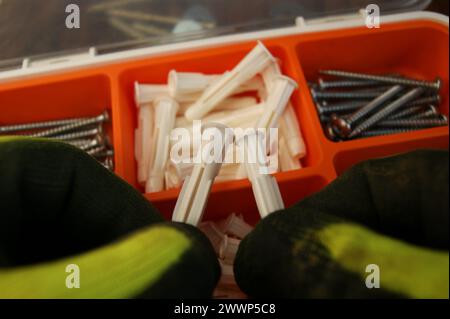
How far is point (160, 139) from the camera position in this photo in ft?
2.89

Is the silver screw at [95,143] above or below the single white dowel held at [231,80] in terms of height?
below

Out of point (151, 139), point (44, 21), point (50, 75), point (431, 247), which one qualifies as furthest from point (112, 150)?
point (431, 247)

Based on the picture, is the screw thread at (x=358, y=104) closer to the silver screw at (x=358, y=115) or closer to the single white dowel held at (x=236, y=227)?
the silver screw at (x=358, y=115)

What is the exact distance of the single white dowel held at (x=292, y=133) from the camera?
2.87ft

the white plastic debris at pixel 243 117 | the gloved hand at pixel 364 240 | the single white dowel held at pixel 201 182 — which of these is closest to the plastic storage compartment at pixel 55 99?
the white plastic debris at pixel 243 117

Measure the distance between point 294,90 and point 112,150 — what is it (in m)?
0.40

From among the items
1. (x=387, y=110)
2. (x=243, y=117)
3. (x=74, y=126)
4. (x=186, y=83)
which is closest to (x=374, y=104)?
(x=387, y=110)

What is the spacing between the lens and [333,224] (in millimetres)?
Answer: 464

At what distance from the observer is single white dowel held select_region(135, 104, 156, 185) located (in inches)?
34.2

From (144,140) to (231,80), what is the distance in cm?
22

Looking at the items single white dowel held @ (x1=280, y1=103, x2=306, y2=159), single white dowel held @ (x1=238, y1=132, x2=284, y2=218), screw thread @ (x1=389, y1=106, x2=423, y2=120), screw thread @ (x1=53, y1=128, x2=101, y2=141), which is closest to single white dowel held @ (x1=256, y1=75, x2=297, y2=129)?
single white dowel held @ (x1=280, y1=103, x2=306, y2=159)

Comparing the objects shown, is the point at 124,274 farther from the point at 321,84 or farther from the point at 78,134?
the point at 321,84

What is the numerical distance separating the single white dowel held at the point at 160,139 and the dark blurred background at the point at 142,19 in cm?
15
